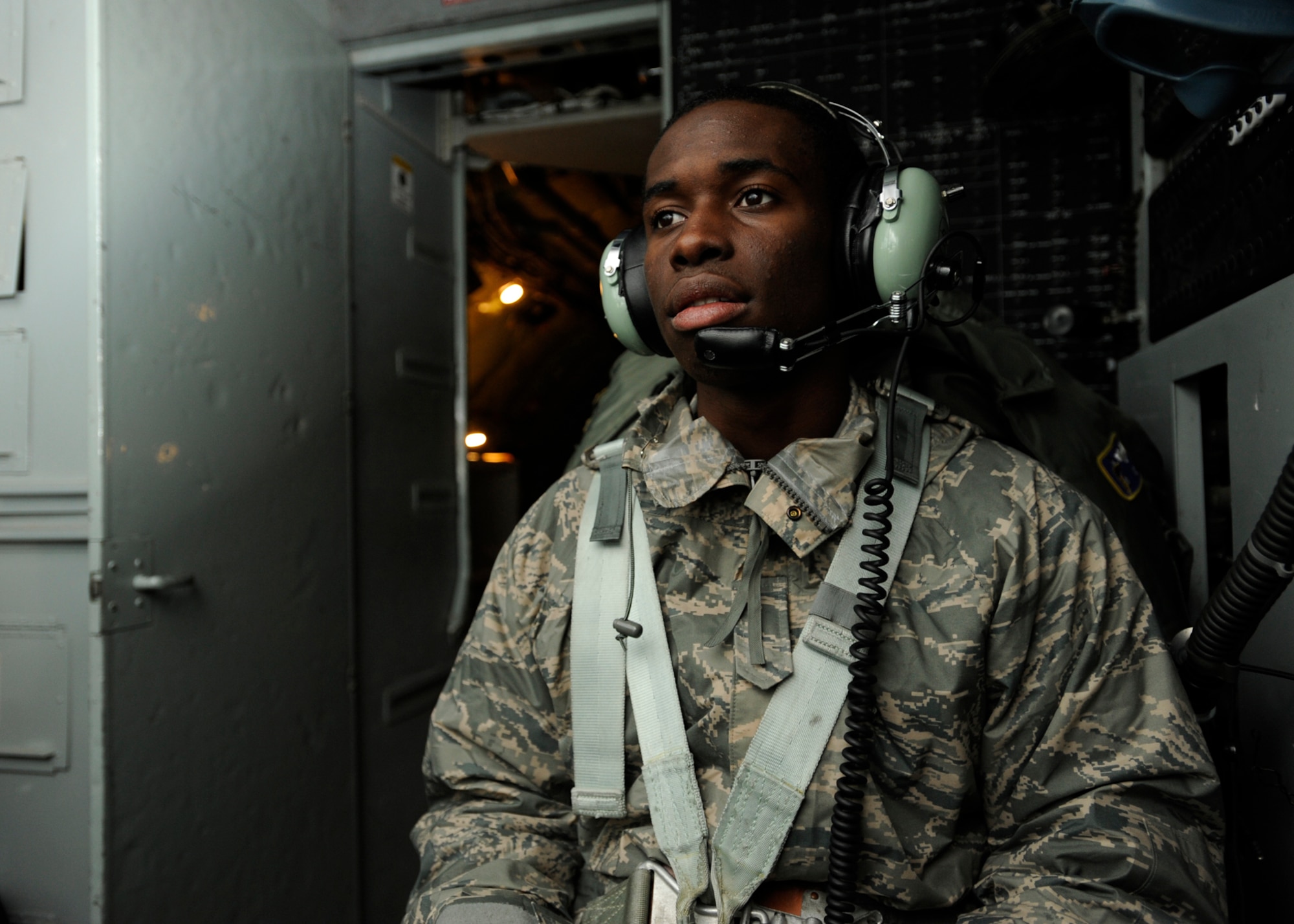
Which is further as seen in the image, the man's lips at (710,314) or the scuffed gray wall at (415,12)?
the scuffed gray wall at (415,12)

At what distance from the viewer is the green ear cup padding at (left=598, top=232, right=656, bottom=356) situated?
147cm

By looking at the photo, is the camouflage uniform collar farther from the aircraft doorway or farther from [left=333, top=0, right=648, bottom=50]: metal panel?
the aircraft doorway

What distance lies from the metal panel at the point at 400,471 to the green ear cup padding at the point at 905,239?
2056mm

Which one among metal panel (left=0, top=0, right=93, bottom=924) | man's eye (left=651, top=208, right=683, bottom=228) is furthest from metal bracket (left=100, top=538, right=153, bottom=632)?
man's eye (left=651, top=208, right=683, bottom=228)

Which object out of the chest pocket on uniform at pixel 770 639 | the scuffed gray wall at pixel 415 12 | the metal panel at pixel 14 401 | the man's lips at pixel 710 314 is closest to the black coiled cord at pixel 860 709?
the chest pocket on uniform at pixel 770 639

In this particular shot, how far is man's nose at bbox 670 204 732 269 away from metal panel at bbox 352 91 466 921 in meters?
1.85

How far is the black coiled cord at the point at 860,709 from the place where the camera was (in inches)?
43.9

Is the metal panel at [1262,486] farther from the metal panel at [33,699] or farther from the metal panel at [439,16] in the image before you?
the metal panel at [33,699]

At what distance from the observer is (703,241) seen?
1.27 meters

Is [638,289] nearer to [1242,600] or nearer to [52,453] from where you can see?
[1242,600]

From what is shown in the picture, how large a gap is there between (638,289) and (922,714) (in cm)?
81

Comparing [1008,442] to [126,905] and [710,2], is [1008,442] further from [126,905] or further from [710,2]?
[126,905]

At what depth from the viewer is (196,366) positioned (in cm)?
207

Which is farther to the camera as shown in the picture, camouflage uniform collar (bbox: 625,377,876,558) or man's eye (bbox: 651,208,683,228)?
man's eye (bbox: 651,208,683,228)
